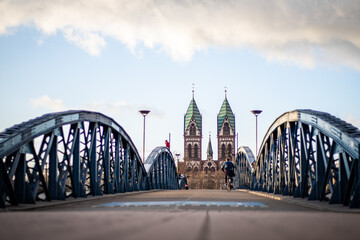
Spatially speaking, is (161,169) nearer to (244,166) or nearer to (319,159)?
(244,166)

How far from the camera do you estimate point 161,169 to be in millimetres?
49031

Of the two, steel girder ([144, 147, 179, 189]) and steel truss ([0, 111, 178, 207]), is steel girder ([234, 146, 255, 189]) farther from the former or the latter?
steel truss ([0, 111, 178, 207])

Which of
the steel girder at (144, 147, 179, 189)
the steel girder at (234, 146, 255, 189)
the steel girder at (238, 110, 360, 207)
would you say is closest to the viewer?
the steel girder at (238, 110, 360, 207)

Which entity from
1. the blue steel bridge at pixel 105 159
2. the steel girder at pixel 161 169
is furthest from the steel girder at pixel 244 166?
the blue steel bridge at pixel 105 159

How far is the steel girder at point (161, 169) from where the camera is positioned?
41.3 metres

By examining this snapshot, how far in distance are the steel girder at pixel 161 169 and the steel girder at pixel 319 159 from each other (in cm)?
1596

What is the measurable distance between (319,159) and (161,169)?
109 ft

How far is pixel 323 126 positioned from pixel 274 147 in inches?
440

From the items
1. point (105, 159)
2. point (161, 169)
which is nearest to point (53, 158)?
point (105, 159)

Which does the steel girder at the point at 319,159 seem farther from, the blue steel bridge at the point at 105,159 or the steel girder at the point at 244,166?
the steel girder at the point at 244,166

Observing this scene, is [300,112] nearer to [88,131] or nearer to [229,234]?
[88,131]

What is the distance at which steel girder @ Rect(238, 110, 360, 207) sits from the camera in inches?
513

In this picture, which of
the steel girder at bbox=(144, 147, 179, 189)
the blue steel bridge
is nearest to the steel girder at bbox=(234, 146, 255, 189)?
the steel girder at bbox=(144, 147, 179, 189)

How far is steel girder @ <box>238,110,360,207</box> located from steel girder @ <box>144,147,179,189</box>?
15960mm
